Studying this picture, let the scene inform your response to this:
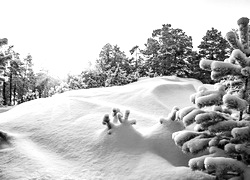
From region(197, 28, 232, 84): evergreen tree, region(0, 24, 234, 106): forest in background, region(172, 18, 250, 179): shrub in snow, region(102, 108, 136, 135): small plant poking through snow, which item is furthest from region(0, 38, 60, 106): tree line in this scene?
region(172, 18, 250, 179): shrub in snow

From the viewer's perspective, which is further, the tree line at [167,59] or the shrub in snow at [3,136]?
the tree line at [167,59]

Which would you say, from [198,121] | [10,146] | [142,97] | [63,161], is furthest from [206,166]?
[142,97]

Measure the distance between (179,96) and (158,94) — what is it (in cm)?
134

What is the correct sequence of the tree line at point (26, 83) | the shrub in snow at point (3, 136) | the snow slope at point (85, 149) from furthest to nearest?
the tree line at point (26, 83) → the shrub in snow at point (3, 136) → the snow slope at point (85, 149)

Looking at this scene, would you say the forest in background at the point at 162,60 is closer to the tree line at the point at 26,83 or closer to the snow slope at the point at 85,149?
the tree line at the point at 26,83

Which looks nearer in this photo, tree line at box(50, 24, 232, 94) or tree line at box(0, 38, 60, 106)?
tree line at box(50, 24, 232, 94)

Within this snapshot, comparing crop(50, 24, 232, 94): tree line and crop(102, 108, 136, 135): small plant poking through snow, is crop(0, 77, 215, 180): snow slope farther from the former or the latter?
crop(50, 24, 232, 94): tree line

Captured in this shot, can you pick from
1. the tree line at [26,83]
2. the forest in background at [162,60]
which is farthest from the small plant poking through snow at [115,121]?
the tree line at [26,83]

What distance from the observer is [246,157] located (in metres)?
3.84

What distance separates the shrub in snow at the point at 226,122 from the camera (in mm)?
3636

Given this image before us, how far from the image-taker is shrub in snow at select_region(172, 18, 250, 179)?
364 centimetres

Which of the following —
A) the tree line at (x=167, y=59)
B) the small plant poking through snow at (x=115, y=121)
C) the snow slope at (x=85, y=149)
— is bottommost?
the snow slope at (x=85, y=149)

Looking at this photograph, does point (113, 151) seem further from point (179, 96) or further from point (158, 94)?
point (179, 96)

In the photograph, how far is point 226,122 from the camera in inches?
154
